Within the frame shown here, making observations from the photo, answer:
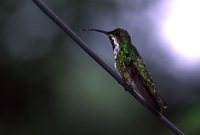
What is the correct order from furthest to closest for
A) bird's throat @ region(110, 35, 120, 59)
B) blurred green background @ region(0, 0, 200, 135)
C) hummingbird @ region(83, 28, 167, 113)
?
blurred green background @ region(0, 0, 200, 135) < bird's throat @ region(110, 35, 120, 59) < hummingbird @ region(83, 28, 167, 113)

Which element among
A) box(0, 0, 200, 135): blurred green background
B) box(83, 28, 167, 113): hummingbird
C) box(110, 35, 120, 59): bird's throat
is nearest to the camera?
box(83, 28, 167, 113): hummingbird

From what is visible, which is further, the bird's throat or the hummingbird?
the bird's throat

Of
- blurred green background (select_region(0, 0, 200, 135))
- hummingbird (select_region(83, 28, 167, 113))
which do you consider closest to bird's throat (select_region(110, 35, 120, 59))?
hummingbird (select_region(83, 28, 167, 113))

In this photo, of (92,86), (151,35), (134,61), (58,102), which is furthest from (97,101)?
(134,61)

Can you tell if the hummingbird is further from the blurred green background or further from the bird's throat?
the blurred green background

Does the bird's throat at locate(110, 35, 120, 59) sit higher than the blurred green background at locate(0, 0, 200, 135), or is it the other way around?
the blurred green background at locate(0, 0, 200, 135)

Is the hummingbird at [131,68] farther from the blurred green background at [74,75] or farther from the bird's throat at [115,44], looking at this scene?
the blurred green background at [74,75]
